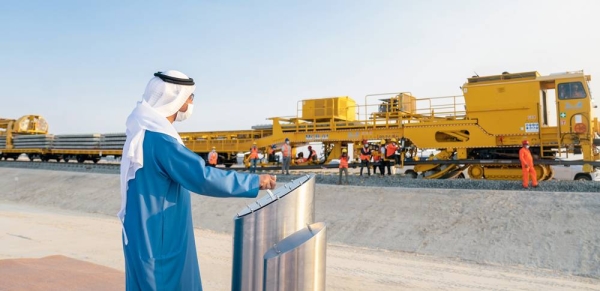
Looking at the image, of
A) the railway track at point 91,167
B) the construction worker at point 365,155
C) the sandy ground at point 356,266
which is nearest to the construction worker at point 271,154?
the railway track at point 91,167

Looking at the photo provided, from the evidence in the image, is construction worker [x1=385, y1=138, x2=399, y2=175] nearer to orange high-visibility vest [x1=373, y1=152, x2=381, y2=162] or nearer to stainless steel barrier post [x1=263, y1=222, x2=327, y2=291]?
orange high-visibility vest [x1=373, y1=152, x2=381, y2=162]

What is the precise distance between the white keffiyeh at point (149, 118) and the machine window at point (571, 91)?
12.9 meters

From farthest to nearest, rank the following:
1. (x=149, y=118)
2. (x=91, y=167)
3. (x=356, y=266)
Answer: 1. (x=91, y=167)
2. (x=356, y=266)
3. (x=149, y=118)

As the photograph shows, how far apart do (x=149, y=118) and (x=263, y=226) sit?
850 mm

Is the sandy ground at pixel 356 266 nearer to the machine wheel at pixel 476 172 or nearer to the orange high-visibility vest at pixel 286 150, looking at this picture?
the machine wheel at pixel 476 172

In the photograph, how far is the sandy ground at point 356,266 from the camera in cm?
556

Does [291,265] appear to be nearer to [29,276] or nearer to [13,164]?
[29,276]

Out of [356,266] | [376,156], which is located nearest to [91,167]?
[376,156]

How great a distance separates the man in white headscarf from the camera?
2119mm

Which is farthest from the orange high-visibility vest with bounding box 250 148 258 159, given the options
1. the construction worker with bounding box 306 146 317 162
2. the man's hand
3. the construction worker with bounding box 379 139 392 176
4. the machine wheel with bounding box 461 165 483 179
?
the man's hand

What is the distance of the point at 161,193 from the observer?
7.16 ft

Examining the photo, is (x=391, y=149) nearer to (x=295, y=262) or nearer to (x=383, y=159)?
(x=383, y=159)

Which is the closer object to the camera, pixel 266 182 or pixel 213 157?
pixel 266 182

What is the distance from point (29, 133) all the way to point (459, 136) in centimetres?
3123
